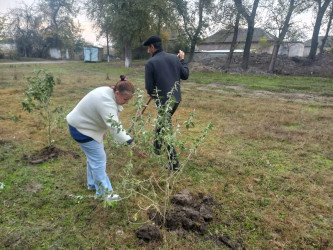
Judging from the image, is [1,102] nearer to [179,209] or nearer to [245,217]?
[179,209]

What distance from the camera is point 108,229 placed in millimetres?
2646

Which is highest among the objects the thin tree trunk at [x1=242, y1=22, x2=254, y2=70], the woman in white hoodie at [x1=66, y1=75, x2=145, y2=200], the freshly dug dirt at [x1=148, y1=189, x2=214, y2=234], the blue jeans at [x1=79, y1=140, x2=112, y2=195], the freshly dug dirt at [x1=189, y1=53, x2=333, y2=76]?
the thin tree trunk at [x1=242, y1=22, x2=254, y2=70]

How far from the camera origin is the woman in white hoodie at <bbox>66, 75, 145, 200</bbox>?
2609 millimetres

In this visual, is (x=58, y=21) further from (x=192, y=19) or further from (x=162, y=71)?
(x=162, y=71)

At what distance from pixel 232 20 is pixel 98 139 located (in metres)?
19.2

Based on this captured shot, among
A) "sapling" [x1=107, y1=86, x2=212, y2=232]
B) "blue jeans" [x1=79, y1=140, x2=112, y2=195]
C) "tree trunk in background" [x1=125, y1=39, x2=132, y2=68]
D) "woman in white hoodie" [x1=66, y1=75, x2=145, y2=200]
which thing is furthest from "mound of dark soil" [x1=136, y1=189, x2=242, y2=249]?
"tree trunk in background" [x1=125, y1=39, x2=132, y2=68]

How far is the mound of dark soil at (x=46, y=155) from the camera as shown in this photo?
414 centimetres

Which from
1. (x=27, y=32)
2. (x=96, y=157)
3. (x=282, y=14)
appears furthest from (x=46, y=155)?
(x=27, y=32)

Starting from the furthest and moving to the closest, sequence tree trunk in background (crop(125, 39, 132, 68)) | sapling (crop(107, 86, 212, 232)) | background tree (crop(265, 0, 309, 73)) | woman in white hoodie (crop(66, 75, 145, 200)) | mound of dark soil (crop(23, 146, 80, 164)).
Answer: tree trunk in background (crop(125, 39, 132, 68))
background tree (crop(265, 0, 309, 73))
mound of dark soil (crop(23, 146, 80, 164))
woman in white hoodie (crop(66, 75, 145, 200))
sapling (crop(107, 86, 212, 232))

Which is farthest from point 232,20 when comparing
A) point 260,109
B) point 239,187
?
point 239,187

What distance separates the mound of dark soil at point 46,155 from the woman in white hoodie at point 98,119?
1.61m

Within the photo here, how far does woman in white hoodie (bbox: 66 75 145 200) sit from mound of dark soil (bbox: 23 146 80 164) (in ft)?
5.29

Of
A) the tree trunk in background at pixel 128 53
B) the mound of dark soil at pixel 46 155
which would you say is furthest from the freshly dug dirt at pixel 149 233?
the tree trunk in background at pixel 128 53

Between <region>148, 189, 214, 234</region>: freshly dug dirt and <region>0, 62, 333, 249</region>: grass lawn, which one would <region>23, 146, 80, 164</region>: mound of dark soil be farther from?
<region>148, 189, 214, 234</region>: freshly dug dirt
